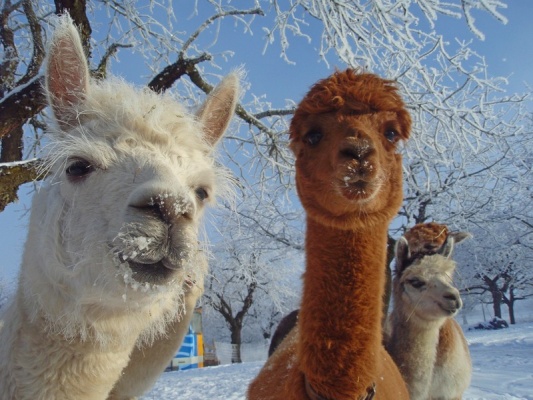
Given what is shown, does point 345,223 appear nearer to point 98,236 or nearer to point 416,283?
point 98,236

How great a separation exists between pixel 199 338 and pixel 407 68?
21445 millimetres

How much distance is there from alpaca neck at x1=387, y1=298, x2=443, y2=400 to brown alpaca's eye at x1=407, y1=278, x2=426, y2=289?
326mm

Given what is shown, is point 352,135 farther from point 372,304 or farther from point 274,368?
point 274,368

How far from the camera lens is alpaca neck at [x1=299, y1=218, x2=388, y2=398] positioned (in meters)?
2.11

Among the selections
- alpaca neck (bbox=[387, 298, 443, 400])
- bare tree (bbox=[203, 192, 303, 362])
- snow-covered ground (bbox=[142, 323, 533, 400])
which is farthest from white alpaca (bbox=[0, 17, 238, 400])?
bare tree (bbox=[203, 192, 303, 362])

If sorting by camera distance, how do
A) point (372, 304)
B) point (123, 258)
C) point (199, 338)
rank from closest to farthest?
point (123, 258)
point (372, 304)
point (199, 338)

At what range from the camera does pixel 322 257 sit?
2.38m

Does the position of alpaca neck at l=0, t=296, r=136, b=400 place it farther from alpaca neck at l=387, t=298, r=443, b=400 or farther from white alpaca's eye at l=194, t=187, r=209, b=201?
alpaca neck at l=387, t=298, r=443, b=400

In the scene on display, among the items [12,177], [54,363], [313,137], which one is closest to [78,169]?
[54,363]

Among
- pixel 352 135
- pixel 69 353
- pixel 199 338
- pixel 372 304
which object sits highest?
pixel 352 135

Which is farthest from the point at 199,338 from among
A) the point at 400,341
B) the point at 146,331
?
the point at 146,331

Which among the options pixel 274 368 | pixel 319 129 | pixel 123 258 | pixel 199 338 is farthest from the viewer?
pixel 199 338

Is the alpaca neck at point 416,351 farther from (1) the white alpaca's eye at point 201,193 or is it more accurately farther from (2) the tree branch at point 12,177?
(2) the tree branch at point 12,177

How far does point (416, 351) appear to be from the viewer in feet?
15.8
